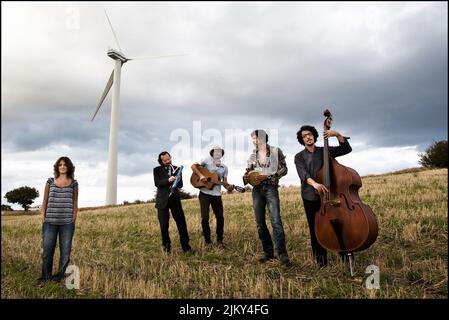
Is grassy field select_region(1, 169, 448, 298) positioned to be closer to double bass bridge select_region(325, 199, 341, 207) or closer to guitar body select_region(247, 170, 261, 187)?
double bass bridge select_region(325, 199, 341, 207)

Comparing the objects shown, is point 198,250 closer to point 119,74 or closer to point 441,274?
point 441,274

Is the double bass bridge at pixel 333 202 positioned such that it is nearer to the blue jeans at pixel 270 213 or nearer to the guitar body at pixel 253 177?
the blue jeans at pixel 270 213

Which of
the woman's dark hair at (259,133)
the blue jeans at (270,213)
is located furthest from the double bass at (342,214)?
the woman's dark hair at (259,133)

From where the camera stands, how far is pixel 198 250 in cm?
836

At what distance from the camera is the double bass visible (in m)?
5.22

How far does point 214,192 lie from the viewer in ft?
27.6

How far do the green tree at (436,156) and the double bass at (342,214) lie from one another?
37244 mm

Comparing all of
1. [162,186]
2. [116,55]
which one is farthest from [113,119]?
[162,186]

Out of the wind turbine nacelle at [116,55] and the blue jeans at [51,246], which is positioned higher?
the wind turbine nacelle at [116,55]

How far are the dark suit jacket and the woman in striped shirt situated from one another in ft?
6.60

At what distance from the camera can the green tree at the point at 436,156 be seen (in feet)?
125

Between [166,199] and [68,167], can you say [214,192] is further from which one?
[68,167]

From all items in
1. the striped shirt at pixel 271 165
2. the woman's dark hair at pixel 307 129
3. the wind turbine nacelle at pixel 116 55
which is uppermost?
the wind turbine nacelle at pixel 116 55

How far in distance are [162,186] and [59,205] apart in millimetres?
2348
